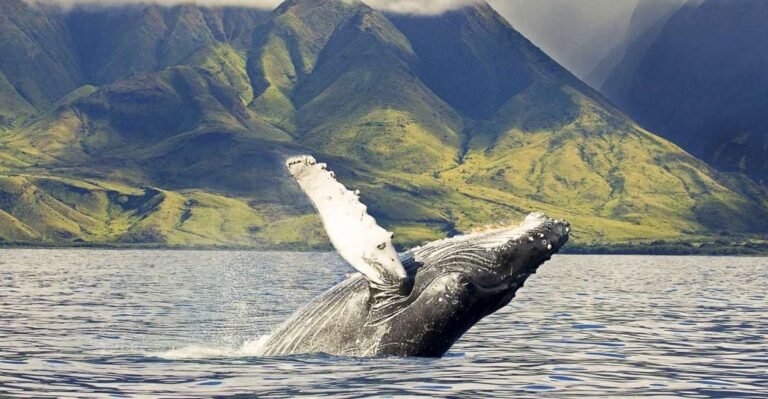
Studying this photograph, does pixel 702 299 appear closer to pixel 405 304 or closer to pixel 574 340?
pixel 574 340

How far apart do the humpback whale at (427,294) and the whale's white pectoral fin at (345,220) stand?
0.51ft

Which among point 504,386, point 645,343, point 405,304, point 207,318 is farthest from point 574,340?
point 207,318

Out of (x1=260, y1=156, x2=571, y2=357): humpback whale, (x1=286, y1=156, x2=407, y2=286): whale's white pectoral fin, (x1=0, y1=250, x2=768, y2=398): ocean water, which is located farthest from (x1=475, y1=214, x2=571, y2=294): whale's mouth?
(x1=286, y1=156, x2=407, y2=286): whale's white pectoral fin

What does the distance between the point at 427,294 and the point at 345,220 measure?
5.14 ft

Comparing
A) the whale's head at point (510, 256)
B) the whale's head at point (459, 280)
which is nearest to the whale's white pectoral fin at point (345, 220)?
the whale's head at point (459, 280)

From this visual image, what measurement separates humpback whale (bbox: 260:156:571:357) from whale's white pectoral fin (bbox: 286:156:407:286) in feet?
0.51

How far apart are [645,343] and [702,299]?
23753 mm

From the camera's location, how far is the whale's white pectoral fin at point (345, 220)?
12.2m

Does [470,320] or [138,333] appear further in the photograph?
[138,333]

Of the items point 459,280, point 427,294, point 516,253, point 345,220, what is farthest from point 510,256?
point 345,220

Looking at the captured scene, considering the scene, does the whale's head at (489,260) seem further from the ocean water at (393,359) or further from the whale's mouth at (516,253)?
the ocean water at (393,359)

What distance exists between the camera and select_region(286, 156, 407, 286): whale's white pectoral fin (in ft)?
39.9

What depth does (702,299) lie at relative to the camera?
44.5m

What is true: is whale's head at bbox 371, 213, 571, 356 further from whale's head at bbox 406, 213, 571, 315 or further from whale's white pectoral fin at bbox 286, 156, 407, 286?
whale's white pectoral fin at bbox 286, 156, 407, 286
